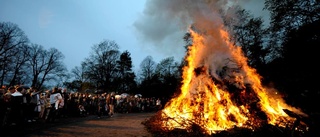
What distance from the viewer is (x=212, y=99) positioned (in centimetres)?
903

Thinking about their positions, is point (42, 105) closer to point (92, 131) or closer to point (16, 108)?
point (16, 108)

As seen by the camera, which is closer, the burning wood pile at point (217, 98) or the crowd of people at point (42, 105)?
the burning wood pile at point (217, 98)

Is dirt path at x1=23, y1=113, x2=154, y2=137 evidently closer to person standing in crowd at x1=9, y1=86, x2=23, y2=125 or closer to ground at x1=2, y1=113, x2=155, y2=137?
ground at x1=2, y1=113, x2=155, y2=137

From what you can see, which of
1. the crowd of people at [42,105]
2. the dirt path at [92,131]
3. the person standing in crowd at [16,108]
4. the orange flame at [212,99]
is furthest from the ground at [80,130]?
the orange flame at [212,99]

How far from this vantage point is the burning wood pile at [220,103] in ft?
25.3

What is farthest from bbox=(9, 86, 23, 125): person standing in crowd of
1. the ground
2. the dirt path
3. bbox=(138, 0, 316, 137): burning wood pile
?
bbox=(138, 0, 316, 137): burning wood pile

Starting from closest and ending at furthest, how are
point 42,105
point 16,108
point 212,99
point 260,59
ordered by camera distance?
point 212,99, point 16,108, point 42,105, point 260,59

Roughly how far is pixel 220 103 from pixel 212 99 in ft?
1.24

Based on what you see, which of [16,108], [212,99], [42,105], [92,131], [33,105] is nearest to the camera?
[212,99]

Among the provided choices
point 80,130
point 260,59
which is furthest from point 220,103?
point 260,59

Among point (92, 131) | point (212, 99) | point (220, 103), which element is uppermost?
point (212, 99)

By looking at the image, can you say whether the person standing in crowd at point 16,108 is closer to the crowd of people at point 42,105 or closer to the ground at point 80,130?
the crowd of people at point 42,105

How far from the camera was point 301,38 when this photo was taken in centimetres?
2053

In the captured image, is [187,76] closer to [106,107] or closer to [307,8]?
[106,107]
